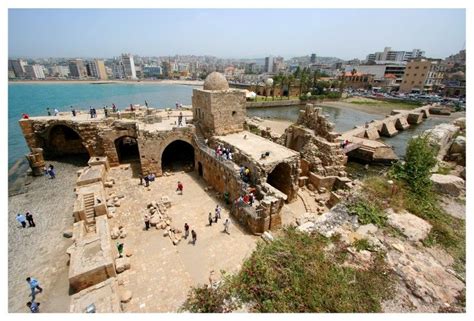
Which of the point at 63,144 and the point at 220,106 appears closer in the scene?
the point at 220,106

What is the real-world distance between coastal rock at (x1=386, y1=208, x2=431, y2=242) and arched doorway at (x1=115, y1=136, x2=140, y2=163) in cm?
1979

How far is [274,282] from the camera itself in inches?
226

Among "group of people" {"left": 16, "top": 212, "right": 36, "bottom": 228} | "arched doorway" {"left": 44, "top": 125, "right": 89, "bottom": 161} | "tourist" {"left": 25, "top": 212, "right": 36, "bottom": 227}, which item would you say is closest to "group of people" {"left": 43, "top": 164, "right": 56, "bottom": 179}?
"arched doorway" {"left": 44, "top": 125, "right": 89, "bottom": 161}

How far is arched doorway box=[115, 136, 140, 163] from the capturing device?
20.6 m

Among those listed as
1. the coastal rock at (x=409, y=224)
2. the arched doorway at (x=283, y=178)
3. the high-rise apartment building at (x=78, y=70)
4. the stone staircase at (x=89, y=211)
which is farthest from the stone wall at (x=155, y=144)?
the high-rise apartment building at (x=78, y=70)

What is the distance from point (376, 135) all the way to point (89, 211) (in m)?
35.6

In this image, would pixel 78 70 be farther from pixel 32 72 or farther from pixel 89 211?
pixel 89 211

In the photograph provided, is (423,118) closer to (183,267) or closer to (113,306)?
(183,267)

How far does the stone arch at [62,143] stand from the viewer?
21016 millimetres

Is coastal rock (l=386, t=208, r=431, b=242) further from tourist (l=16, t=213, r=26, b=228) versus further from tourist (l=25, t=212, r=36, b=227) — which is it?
tourist (l=16, t=213, r=26, b=228)

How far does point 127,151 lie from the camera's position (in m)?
22.6

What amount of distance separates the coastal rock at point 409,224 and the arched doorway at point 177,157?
15.0 m

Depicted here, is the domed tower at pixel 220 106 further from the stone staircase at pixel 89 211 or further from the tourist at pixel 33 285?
the tourist at pixel 33 285

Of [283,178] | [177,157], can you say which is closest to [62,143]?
[177,157]
